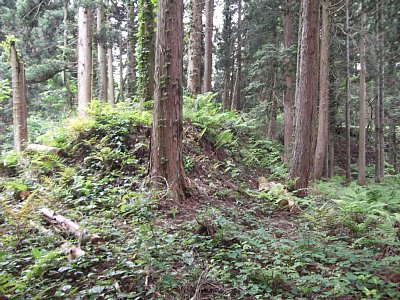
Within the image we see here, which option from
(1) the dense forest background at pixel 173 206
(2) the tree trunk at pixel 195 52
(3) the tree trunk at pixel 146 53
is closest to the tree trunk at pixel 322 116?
(1) the dense forest background at pixel 173 206

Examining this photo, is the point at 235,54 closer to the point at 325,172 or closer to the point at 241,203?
the point at 325,172

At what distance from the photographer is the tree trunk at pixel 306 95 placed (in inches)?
304

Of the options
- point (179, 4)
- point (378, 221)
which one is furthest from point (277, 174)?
point (179, 4)

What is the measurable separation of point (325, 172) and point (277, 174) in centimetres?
807

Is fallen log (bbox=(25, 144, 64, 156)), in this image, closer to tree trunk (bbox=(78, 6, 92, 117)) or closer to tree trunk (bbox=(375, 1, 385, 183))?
tree trunk (bbox=(78, 6, 92, 117))

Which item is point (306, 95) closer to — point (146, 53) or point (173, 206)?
point (146, 53)

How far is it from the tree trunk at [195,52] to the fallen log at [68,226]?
9.02 m

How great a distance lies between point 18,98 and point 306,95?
7262mm

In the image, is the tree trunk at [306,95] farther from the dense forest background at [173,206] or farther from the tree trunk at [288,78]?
the tree trunk at [288,78]

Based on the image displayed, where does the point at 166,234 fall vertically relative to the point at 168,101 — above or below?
below

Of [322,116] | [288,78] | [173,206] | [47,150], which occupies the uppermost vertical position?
[288,78]

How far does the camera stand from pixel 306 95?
7.84 m

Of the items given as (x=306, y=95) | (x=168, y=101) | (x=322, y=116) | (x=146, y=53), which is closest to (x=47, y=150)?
(x=168, y=101)

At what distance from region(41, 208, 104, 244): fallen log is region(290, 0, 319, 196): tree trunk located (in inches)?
214
